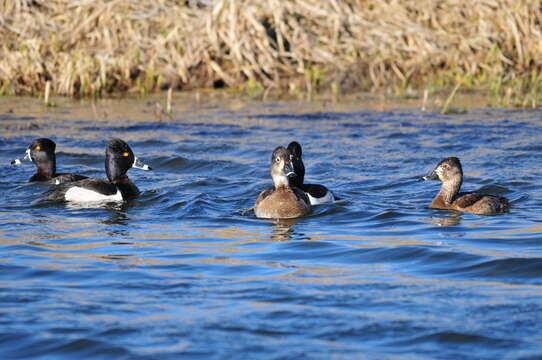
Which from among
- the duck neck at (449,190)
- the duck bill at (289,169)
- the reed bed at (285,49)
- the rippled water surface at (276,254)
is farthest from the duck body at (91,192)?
the reed bed at (285,49)

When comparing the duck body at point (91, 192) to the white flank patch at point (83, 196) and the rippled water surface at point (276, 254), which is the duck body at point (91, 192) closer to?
the white flank patch at point (83, 196)

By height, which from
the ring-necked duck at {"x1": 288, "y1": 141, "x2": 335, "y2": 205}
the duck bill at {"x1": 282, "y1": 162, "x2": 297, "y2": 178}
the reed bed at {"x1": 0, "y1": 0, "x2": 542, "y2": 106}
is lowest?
the ring-necked duck at {"x1": 288, "y1": 141, "x2": 335, "y2": 205}

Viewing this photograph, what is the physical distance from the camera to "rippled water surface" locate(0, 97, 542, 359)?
19.0ft

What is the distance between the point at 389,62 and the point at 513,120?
528cm

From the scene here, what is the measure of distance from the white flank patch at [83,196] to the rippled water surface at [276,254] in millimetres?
279

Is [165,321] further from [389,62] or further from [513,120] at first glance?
[389,62]

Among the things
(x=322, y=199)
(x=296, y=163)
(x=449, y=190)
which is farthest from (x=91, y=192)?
(x=449, y=190)

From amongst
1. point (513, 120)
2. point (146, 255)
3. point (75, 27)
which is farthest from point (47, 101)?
point (146, 255)

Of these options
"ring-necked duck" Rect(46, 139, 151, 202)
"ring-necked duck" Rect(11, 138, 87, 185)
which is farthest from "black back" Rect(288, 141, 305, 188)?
"ring-necked duck" Rect(11, 138, 87, 185)

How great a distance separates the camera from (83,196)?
11.4 m

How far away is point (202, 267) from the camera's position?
7754mm

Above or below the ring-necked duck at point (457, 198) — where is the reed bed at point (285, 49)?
above

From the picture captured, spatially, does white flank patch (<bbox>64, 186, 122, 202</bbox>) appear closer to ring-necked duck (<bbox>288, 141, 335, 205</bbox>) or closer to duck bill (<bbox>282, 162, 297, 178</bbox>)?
ring-necked duck (<bbox>288, 141, 335, 205</bbox>)

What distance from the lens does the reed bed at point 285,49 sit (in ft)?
68.0
